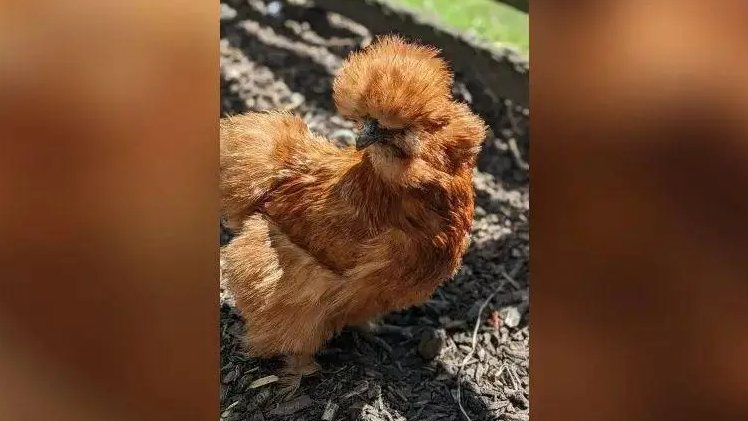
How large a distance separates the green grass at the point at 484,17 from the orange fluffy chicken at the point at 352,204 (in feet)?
4.02

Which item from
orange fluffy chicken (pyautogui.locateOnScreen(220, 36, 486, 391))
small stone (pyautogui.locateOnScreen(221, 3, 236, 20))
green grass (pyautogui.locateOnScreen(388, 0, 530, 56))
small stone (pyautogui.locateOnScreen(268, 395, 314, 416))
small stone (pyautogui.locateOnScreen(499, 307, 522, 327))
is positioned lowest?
small stone (pyautogui.locateOnScreen(268, 395, 314, 416))

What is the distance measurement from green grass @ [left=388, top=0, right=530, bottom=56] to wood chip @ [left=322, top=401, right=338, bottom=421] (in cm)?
165

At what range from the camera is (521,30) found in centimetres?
283

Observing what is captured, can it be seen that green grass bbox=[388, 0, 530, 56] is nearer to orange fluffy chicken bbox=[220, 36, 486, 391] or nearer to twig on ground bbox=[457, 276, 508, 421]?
twig on ground bbox=[457, 276, 508, 421]

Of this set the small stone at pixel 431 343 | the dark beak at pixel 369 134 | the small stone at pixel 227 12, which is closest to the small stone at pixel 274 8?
the small stone at pixel 227 12

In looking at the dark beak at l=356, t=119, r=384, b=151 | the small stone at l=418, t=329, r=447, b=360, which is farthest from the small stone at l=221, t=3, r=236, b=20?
the dark beak at l=356, t=119, r=384, b=151

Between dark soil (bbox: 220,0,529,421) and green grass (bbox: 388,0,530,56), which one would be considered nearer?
dark soil (bbox: 220,0,529,421)

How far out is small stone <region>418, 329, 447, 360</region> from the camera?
2025 millimetres
